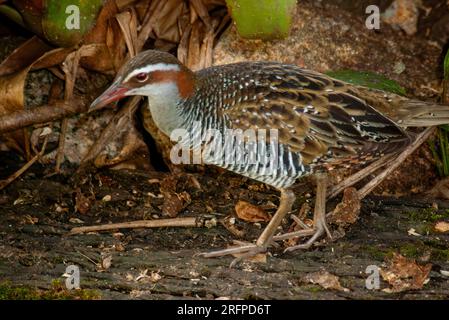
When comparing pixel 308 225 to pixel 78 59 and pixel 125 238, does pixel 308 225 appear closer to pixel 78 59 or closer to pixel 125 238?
pixel 125 238

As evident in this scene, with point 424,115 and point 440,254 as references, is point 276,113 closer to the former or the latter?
point 424,115

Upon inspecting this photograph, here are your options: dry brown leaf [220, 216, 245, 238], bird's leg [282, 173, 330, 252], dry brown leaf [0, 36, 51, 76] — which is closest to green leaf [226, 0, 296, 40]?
bird's leg [282, 173, 330, 252]

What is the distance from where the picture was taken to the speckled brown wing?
14.9ft

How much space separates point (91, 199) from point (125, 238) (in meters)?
0.52

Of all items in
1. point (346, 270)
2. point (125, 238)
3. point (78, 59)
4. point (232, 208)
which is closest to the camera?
point (346, 270)

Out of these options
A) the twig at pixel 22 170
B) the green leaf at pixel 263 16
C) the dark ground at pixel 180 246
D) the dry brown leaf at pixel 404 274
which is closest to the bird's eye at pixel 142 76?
the green leaf at pixel 263 16

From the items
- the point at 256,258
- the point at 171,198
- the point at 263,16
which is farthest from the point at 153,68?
the point at 256,258

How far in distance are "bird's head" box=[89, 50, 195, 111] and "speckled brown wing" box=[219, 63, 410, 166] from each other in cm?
28

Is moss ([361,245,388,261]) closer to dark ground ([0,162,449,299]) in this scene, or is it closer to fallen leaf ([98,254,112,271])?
dark ground ([0,162,449,299])

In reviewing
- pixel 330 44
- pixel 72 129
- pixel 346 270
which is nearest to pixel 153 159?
pixel 72 129

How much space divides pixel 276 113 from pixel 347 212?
85 cm

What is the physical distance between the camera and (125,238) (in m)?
4.81

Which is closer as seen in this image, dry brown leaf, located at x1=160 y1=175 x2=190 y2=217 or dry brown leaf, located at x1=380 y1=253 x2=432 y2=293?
dry brown leaf, located at x1=380 y1=253 x2=432 y2=293

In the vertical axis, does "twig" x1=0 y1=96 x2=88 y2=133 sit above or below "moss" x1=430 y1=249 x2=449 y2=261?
above
